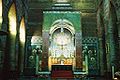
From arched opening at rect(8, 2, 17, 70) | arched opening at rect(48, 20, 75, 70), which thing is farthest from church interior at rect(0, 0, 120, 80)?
arched opening at rect(8, 2, 17, 70)

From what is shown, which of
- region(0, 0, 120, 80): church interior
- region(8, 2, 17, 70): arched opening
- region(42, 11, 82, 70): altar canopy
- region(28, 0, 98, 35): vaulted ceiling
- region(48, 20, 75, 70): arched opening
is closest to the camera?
region(8, 2, 17, 70): arched opening

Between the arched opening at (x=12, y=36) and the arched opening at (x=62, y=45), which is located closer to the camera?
the arched opening at (x=12, y=36)

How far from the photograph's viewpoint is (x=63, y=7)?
27.9 m

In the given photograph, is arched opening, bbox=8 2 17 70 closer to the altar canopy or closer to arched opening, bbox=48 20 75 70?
the altar canopy

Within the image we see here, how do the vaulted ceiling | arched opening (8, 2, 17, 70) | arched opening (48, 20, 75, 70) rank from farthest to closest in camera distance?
the vaulted ceiling < arched opening (48, 20, 75, 70) < arched opening (8, 2, 17, 70)

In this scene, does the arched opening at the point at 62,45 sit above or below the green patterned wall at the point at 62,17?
below

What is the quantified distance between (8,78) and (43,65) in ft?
22.3

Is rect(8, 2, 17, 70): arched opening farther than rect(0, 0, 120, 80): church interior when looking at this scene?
No

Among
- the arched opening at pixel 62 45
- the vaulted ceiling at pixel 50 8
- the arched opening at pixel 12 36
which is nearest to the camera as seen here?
the arched opening at pixel 12 36

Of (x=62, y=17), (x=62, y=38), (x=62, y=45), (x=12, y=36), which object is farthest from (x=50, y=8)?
(x=12, y=36)

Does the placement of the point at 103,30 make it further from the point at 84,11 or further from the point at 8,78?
the point at 8,78

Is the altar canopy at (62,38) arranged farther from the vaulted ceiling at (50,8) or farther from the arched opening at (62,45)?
the vaulted ceiling at (50,8)

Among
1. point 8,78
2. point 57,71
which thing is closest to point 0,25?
point 8,78

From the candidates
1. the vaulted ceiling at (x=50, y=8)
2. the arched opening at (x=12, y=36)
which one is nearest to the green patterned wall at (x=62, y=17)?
the vaulted ceiling at (x=50, y=8)
